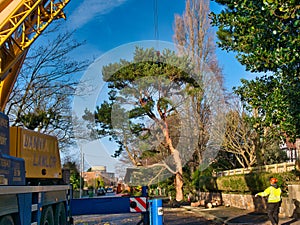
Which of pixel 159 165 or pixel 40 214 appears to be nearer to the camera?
pixel 40 214

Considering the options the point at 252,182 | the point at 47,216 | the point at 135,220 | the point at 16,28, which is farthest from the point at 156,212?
the point at 252,182

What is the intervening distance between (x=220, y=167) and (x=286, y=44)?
101 feet

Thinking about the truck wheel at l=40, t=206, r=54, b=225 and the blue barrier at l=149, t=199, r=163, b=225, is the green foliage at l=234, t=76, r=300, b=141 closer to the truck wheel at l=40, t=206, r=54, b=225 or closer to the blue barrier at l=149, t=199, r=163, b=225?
the blue barrier at l=149, t=199, r=163, b=225

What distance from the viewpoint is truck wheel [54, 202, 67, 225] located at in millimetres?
9414

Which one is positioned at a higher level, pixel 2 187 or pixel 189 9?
pixel 189 9

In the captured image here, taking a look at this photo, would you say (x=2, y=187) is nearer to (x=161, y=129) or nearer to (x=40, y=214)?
(x=40, y=214)

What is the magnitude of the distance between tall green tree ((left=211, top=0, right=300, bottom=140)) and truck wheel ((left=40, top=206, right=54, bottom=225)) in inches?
238

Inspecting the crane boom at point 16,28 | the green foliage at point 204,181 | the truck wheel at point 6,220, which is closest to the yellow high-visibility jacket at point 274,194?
the crane boom at point 16,28

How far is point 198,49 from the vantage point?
32750 millimetres

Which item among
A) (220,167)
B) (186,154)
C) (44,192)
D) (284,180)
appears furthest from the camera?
(220,167)

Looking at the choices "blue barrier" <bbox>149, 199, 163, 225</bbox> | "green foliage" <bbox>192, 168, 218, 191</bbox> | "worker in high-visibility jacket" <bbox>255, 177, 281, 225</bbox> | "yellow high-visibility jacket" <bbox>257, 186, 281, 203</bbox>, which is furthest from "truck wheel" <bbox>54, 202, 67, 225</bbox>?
"green foliage" <bbox>192, 168, 218, 191</bbox>

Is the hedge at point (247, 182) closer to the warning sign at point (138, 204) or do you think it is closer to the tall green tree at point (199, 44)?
the tall green tree at point (199, 44)

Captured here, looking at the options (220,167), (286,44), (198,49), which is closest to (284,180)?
(286,44)

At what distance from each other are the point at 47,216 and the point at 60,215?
1.25 metres
